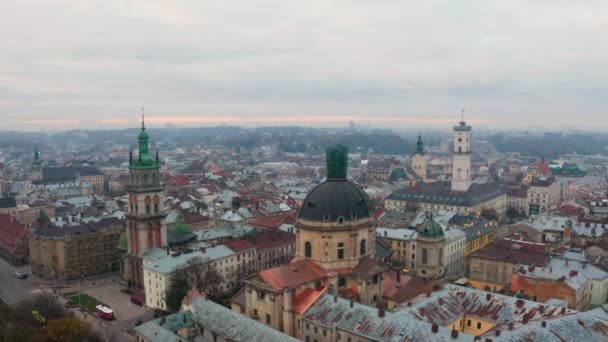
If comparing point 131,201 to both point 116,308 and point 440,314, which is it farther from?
point 440,314

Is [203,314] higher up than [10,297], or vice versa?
[203,314]

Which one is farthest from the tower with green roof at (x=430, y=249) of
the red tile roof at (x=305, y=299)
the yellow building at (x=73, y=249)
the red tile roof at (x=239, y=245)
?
the yellow building at (x=73, y=249)

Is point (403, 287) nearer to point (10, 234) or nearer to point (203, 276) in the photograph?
point (203, 276)

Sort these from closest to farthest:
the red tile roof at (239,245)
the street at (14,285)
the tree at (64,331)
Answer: the tree at (64,331) < the street at (14,285) < the red tile roof at (239,245)

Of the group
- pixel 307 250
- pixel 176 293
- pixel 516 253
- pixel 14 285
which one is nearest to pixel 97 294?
pixel 14 285

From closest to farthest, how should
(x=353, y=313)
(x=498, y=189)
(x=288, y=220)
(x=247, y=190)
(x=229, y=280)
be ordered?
(x=353, y=313) < (x=229, y=280) < (x=288, y=220) < (x=498, y=189) < (x=247, y=190)

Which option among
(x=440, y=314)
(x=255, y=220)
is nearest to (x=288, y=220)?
(x=255, y=220)

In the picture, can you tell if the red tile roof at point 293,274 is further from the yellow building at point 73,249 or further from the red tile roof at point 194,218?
the red tile roof at point 194,218
